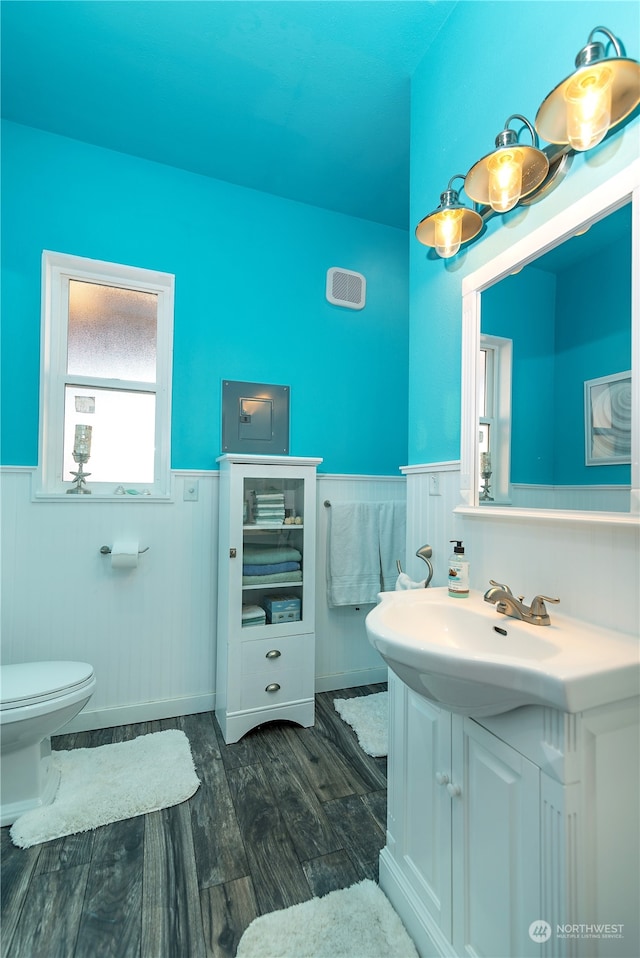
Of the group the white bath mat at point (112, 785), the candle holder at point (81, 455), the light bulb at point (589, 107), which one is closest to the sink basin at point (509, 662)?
the light bulb at point (589, 107)

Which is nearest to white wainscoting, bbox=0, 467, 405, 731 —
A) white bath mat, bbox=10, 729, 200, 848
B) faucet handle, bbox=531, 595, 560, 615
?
white bath mat, bbox=10, 729, 200, 848

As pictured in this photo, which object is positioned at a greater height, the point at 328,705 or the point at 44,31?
the point at 44,31

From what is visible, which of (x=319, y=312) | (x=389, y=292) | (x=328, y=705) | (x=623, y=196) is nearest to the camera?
(x=623, y=196)

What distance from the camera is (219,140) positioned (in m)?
2.01

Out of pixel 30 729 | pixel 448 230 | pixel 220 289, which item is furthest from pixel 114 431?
pixel 448 230

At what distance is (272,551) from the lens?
7.13 ft

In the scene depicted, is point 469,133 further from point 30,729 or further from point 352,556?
point 30,729

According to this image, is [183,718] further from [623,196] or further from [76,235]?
[623,196]

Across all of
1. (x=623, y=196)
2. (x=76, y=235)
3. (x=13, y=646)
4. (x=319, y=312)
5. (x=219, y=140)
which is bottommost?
(x=13, y=646)

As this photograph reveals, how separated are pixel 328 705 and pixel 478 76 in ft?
9.00

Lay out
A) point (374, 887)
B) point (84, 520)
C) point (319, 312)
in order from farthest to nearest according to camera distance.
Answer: point (319, 312)
point (84, 520)
point (374, 887)

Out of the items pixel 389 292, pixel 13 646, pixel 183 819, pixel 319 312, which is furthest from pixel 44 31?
pixel 183 819

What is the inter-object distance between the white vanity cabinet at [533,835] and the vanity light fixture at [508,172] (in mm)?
1194

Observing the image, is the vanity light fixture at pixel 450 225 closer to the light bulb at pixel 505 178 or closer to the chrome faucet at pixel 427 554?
the light bulb at pixel 505 178
